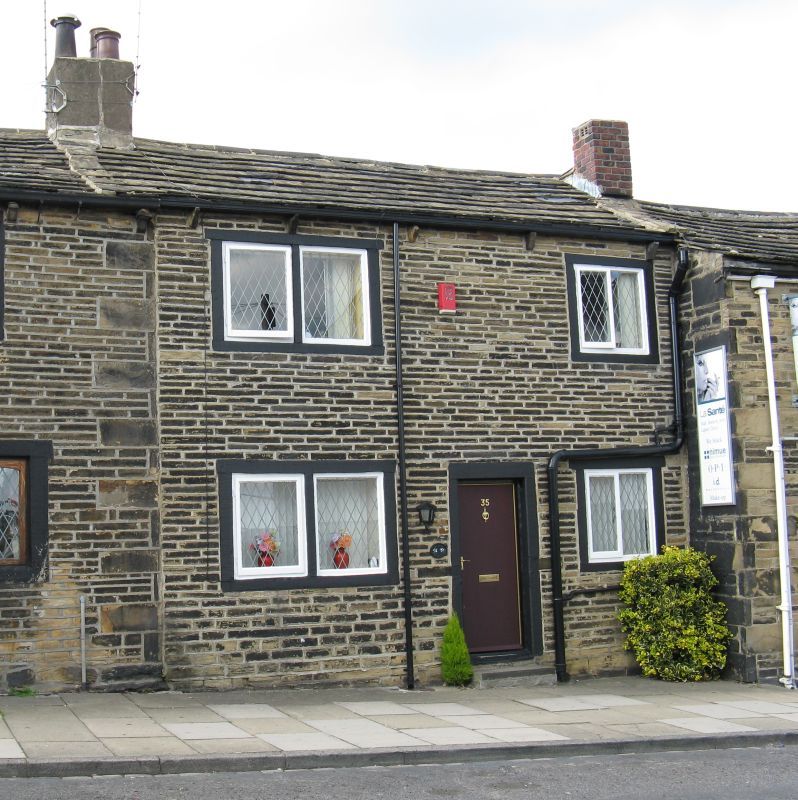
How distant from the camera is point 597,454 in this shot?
1359 cm

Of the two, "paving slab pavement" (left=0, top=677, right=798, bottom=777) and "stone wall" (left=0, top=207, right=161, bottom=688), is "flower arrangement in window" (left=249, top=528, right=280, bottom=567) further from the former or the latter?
"paving slab pavement" (left=0, top=677, right=798, bottom=777)

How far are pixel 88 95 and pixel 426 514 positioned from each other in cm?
684

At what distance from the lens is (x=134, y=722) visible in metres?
9.84

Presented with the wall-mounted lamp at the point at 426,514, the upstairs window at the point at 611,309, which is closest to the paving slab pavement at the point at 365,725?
the wall-mounted lamp at the point at 426,514

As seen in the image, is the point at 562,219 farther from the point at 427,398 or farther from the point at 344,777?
the point at 344,777

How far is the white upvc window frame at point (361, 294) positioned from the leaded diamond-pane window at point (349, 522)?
1.54 metres

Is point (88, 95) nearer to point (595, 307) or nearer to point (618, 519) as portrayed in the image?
point (595, 307)

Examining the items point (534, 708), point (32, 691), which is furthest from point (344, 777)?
point (32, 691)

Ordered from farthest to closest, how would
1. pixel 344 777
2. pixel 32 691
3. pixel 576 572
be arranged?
1. pixel 576 572
2. pixel 32 691
3. pixel 344 777

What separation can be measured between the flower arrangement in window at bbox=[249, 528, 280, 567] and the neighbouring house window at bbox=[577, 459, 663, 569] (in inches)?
149

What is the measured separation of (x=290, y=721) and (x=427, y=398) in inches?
169

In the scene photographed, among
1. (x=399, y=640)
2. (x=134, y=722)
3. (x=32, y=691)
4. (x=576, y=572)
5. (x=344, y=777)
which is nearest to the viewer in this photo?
(x=344, y=777)

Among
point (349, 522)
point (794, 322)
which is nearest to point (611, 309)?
point (794, 322)

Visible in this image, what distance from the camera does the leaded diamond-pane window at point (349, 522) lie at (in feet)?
41.1
